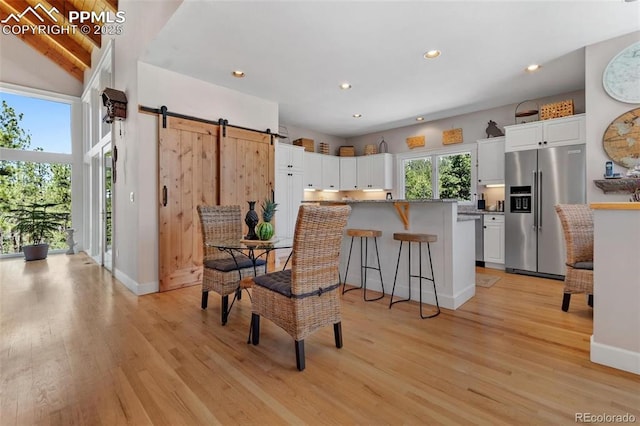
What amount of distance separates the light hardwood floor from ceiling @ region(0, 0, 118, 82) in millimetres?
4423

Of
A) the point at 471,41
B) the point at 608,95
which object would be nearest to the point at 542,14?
the point at 471,41

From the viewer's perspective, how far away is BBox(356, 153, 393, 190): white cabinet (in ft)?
22.1

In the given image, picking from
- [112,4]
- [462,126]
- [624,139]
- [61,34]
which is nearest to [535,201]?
[624,139]

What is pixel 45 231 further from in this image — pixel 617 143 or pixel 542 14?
pixel 617 143

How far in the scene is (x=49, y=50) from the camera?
19.9ft

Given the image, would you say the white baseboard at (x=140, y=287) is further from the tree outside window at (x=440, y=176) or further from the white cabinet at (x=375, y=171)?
the white cabinet at (x=375, y=171)

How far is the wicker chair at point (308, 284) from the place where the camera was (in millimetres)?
1908

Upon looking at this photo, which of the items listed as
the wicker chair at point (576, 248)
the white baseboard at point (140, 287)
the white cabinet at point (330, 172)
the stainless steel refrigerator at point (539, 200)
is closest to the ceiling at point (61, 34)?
the white baseboard at point (140, 287)

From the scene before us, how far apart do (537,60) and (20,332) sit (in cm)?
594

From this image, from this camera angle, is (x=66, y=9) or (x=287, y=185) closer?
(x=66, y=9)

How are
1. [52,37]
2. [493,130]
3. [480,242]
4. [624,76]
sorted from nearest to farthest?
[624,76] → [480,242] → [493,130] → [52,37]

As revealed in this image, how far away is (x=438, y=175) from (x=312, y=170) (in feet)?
8.68

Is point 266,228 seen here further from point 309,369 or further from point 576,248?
point 576,248

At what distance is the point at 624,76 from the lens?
3.16 metres
